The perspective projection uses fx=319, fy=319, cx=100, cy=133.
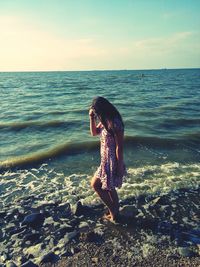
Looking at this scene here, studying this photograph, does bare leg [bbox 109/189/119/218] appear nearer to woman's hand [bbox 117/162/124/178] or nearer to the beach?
the beach

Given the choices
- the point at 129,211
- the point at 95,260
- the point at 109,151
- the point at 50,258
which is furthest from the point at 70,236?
the point at 109,151

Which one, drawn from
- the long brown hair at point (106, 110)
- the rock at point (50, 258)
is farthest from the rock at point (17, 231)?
the long brown hair at point (106, 110)

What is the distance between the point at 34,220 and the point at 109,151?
2237 mm

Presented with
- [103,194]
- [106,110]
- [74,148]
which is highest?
[106,110]

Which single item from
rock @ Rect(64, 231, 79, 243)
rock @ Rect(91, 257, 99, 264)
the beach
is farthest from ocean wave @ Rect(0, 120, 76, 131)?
rock @ Rect(91, 257, 99, 264)

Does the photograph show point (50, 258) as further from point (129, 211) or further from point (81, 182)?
point (81, 182)

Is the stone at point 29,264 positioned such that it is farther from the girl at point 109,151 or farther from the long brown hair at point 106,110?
the long brown hair at point 106,110

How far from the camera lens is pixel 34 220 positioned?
22.0 feet

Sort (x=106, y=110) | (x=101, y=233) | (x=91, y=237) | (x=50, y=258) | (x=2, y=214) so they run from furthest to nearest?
1. (x=2, y=214)
2. (x=101, y=233)
3. (x=91, y=237)
4. (x=106, y=110)
5. (x=50, y=258)

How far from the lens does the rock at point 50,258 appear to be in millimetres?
5379

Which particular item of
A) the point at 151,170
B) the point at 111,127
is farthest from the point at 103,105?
the point at 151,170

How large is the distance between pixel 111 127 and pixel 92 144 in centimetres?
755

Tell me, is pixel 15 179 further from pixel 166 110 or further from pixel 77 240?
pixel 166 110

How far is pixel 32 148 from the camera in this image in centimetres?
1303
